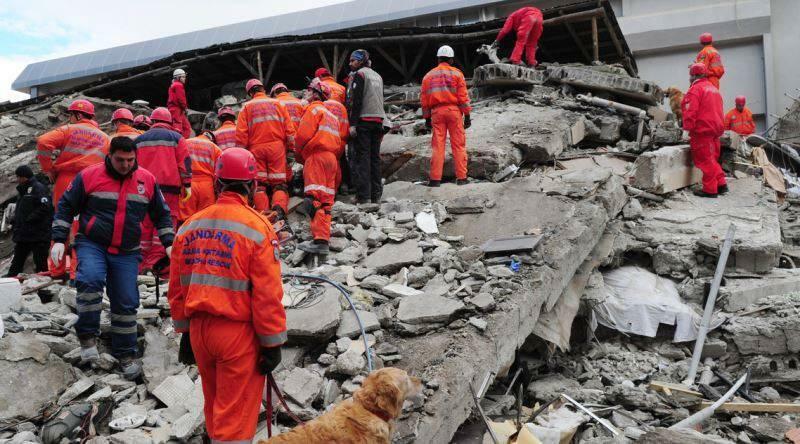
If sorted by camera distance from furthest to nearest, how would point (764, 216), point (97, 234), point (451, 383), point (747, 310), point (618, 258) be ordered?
point (764, 216) → point (618, 258) → point (747, 310) → point (97, 234) → point (451, 383)

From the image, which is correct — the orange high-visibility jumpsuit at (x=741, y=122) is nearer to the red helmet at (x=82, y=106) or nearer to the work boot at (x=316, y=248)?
the work boot at (x=316, y=248)

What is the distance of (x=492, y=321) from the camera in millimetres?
3807

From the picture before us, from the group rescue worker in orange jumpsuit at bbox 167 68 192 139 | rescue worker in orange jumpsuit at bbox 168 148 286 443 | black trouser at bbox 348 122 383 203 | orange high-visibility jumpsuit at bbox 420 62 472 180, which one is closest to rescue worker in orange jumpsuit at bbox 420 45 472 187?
orange high-visibility jumpsuit at bbox 420 62 472 180

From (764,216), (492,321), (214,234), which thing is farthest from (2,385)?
(764,216)

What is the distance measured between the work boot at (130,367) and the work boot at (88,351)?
0.16m

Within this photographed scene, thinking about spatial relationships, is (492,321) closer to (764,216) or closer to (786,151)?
(764,216)

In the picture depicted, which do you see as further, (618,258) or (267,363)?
(618,258)

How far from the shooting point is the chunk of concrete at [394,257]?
191 inches

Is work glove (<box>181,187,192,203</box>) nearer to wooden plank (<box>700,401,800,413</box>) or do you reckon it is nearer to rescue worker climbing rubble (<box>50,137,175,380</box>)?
rescue worker climbing rubble (<box>50,137,175,380</box>)

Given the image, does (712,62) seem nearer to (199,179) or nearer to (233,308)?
(199,179)

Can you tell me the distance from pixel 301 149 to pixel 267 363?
3533 mm

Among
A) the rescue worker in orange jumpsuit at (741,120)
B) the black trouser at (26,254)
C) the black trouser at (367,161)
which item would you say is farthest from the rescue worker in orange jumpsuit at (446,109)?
the rescue worker in orange jumpsuit at (741,120)

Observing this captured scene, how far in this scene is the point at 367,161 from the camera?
6.37 meters

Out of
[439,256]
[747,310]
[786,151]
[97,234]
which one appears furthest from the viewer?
[786,151]
